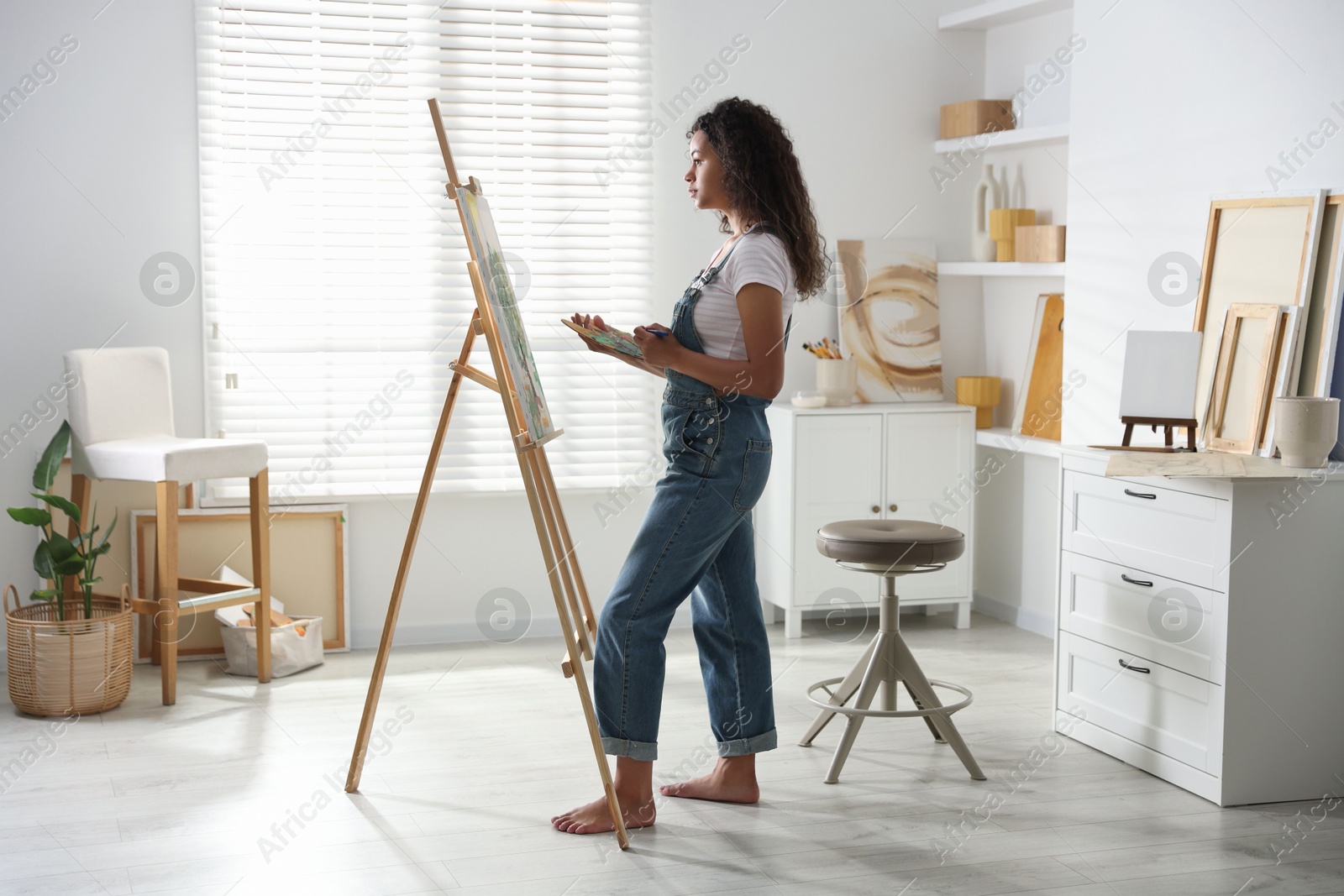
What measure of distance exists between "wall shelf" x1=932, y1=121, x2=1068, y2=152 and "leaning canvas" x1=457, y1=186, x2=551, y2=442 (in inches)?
94.2

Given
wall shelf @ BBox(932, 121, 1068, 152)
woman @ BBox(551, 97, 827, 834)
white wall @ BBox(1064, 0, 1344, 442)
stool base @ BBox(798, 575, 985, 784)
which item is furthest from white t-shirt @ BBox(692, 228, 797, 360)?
wall shelf @ BBox(932, 121, 1068, 152)

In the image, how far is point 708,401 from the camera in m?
2.68

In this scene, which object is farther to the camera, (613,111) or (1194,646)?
(613,111)

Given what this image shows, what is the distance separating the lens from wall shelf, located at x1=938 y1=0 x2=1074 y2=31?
452 cm

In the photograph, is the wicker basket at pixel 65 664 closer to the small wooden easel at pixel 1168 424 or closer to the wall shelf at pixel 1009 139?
the small wooden easel at pixel 1168 424

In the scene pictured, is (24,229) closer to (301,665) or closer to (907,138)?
(301,665)

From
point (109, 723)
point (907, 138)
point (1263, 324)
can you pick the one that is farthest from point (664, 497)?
point (907, 138)

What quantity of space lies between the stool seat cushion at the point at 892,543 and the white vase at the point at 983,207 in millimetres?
1843

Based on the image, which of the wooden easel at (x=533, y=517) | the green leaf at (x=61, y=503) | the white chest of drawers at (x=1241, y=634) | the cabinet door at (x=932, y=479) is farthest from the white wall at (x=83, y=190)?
the white chest of drawers at (x=1241, y=634)

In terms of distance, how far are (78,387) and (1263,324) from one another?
3.40 metres

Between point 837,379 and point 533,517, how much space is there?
2319 millimetres

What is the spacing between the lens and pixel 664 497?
106 inches

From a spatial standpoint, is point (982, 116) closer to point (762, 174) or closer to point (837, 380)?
point (837, 380)

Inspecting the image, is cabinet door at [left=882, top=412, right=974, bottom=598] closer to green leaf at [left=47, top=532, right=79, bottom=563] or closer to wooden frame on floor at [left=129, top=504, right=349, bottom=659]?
wooden frame on floor at [left=129, top=504, right=349, bottom=659]
